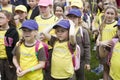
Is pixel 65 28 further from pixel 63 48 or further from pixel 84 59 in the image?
pixel 84 59

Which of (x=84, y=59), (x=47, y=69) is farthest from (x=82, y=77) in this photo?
(x=47, y=69)

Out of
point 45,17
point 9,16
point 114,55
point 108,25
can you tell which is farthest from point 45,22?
point 114,55

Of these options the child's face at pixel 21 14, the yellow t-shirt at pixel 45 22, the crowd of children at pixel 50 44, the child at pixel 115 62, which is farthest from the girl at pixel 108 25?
the child's face at pixel 21 14

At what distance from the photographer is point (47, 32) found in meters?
4.88

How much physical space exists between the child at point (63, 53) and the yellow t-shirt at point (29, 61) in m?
0.25

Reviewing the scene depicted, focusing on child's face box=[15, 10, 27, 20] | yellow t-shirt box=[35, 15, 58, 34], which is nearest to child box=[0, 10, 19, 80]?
yellow t-shirt box=[35, 15, 58, 34]

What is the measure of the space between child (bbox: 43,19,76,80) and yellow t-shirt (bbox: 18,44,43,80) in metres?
0.25

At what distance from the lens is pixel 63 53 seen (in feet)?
15.1

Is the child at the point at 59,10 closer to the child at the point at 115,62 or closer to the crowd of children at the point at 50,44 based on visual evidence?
the crowd of children at the point at 50,44

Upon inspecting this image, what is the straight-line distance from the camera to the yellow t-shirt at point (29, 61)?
14.8 feet

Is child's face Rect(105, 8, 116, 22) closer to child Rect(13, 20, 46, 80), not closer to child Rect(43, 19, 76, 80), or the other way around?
child Rect(43, 19, 76, 80)

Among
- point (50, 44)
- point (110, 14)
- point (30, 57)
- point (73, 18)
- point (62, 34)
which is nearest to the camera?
point (30, 57)

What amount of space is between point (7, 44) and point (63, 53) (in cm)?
117

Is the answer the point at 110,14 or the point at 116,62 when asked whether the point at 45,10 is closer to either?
the point at 110,14
